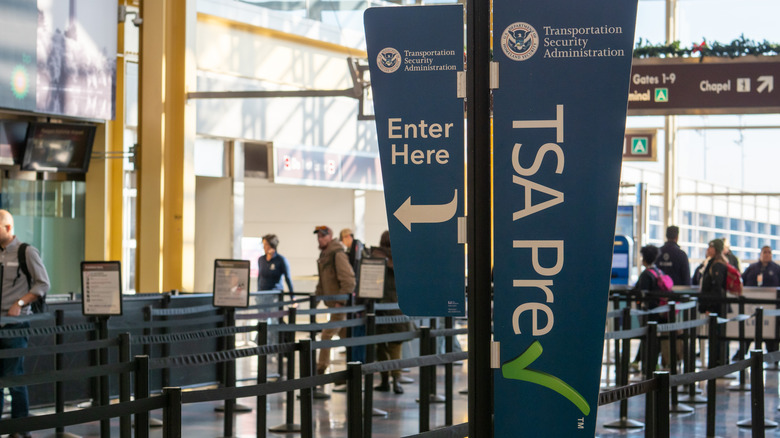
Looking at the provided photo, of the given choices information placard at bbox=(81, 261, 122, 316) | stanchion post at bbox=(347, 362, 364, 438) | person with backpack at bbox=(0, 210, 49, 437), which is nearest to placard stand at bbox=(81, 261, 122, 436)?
information placard at bbox=(81, 261, 122, 316)

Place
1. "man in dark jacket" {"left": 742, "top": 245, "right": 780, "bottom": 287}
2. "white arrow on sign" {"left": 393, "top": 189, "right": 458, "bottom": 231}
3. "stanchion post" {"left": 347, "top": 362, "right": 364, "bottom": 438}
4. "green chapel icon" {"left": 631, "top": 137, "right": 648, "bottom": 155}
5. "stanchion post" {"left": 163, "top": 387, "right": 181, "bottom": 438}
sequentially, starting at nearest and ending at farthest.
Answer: "white arrow on sign" {"left": 393, "top": 189, "right": 458, "bottom": 231} → "stanchion post" {"left": 163, "top": 387, "right": 181, "bottom": 438} → "stanchion post" {"left": 347, "top": 362, "right": 364, "bottom": 438} → "man in dark jacket" {"left": 742, "top": 245, "right": 780, "bottom": 287} → "green chapel icon" {"left": 631, "top": 137, "right": 648, "bottom": 155}

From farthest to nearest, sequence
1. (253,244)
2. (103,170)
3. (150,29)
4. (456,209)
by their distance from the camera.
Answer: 1. (253,244)
2. (103,170)
3. (150,29)
4. (456,209)

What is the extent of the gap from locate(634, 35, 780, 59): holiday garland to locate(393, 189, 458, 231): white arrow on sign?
378 inches

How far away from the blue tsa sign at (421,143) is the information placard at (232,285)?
21.0 feet

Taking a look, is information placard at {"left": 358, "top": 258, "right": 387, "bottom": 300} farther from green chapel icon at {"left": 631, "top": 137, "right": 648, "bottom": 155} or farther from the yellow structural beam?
green chapel icon at {"left": 631, "top": 137, "right": 648, "bottom": 155}

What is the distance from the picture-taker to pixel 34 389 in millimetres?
9453

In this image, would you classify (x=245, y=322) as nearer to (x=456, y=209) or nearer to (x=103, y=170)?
(x=103, y=170)

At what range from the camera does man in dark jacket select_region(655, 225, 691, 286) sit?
14414mm

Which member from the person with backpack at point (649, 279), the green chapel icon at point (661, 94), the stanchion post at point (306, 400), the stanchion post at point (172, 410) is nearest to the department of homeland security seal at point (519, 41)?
the stanchion post at point (172, 410)

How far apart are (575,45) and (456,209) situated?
87cm

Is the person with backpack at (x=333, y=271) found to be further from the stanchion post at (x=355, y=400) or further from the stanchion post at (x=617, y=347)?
the stanchion post at (x=355, y=400)

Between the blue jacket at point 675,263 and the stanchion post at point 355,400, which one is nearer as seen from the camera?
the stanchion post at point 355,400

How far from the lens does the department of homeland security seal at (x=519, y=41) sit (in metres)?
3.37

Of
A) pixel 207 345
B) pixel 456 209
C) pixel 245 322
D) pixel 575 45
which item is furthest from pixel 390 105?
pixel 245 322
